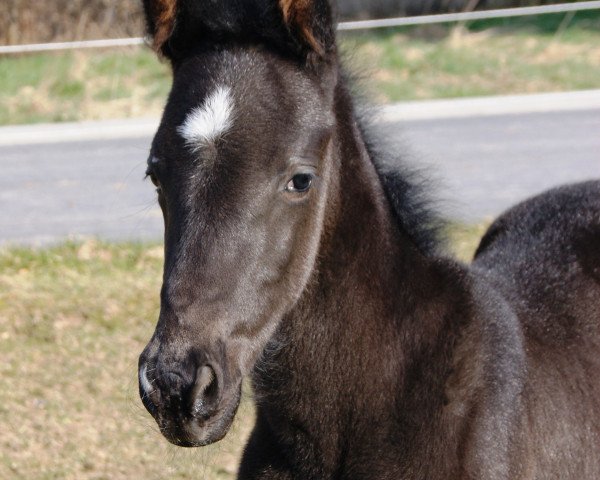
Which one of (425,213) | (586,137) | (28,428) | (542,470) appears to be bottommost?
(586,137)

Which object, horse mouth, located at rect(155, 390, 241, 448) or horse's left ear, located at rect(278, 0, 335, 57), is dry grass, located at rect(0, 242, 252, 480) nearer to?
horse mouth, located at rect(155, 390, 241, 448)

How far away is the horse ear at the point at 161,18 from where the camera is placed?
123 inches

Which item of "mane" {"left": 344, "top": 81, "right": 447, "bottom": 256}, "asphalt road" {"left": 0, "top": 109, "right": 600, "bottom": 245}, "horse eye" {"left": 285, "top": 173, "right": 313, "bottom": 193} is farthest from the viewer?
"asphalt road" {"left": 0, "top": 109, "right": 600, "bottom": 245}

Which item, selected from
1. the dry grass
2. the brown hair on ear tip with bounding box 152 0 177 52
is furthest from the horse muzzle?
the dry grass

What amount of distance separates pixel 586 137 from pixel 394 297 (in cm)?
924

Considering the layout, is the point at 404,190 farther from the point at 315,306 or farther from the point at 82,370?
the point at 82,370

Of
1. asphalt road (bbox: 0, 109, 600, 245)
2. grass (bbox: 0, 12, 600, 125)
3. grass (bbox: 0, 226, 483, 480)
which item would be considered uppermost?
grass (bbox: 0, 226, 483, 480)

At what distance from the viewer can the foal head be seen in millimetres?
2684

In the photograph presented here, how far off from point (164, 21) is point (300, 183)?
0.70 metres

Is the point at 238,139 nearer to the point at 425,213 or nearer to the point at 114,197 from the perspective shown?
the point at 425,213

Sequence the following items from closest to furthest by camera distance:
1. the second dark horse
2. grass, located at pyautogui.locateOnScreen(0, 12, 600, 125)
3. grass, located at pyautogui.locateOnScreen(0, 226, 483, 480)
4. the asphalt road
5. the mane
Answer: the second dark horse < the mane < grass, located at pyautogui.locateOnScreen(0, 226, 483, 480) < the asphalt road < grass, located at pyautogui.locateOnScreen(0, 12, 600, 125)

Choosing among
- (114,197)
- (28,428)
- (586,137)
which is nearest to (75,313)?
(28,428)

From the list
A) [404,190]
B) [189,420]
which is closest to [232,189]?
[189,420]

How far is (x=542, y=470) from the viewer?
127 inches
